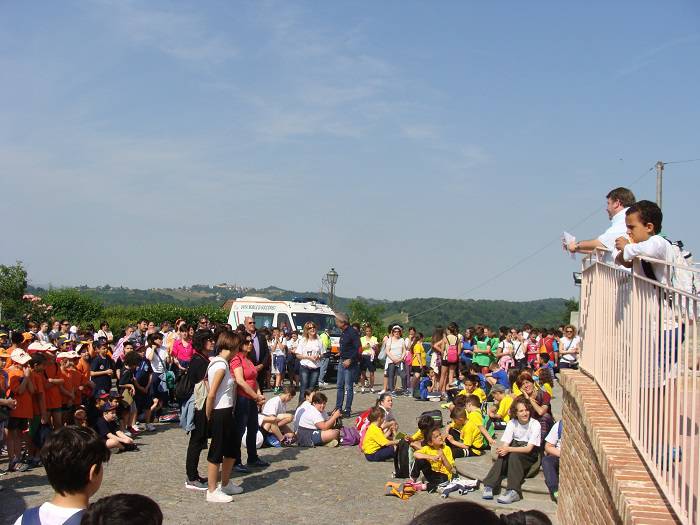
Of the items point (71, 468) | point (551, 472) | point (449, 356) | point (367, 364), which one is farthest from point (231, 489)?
point (367, 364)

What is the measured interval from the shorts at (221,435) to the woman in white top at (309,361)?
5905mm

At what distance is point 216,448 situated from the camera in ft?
29.3

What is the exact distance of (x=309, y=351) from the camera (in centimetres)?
1628

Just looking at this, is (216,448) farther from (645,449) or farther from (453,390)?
(453,390)

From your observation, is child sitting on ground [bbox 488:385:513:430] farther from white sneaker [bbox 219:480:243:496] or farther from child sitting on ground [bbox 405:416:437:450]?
white sneaker [bbox 219:480:243:496]

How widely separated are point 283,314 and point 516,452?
15.6m

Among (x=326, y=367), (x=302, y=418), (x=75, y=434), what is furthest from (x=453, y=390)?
(x=75, y=434)

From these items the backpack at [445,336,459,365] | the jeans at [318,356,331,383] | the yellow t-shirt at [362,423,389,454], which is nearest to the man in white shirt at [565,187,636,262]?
the yellow t-shirt at [362,423,389,454]

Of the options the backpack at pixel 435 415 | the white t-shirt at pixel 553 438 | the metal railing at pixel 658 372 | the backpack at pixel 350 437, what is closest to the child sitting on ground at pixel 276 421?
the backpack at pixel 350 437

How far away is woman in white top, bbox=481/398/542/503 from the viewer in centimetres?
995

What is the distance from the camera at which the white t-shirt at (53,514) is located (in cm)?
338

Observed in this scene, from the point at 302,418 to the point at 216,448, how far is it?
4380 millimetres

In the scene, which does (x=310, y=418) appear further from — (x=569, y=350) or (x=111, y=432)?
(x=569, y=350)

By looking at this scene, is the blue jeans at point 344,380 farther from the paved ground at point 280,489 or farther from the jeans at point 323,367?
the jeans at point 323,367
